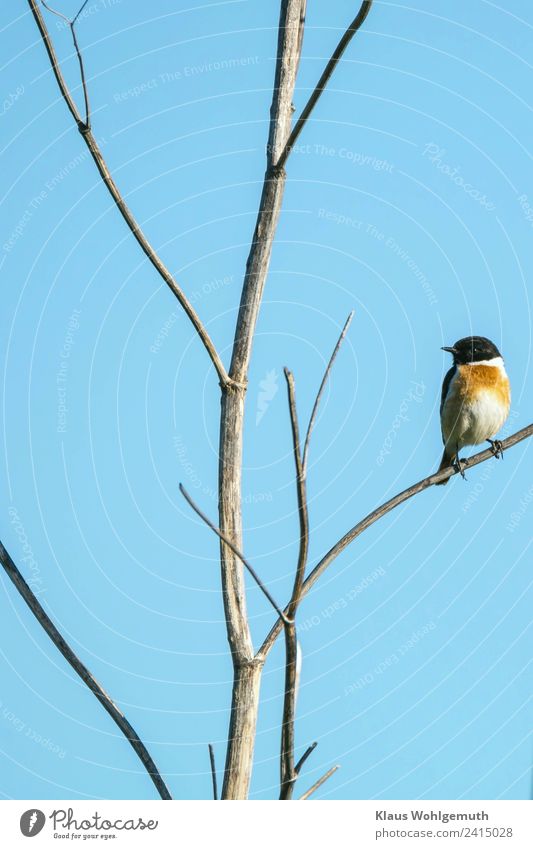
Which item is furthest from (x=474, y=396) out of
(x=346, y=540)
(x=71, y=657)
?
(x=71, y=657)

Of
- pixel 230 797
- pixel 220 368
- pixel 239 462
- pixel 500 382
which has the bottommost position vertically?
pixel 230 797

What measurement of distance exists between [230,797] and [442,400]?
5618 millimetres

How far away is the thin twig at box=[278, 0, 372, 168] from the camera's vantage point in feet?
10.9

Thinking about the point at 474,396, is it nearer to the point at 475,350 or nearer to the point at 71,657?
the point at 475,350

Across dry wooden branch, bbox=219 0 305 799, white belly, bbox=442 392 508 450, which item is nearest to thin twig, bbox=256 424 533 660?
dry wooden branch, bbox=219 0 305 799

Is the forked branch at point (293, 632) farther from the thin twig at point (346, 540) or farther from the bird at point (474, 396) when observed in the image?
the bird at point (474, 396)

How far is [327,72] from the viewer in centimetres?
340

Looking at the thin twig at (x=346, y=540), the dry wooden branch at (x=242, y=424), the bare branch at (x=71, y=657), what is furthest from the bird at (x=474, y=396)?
the bare branch at (x=71, y=657)

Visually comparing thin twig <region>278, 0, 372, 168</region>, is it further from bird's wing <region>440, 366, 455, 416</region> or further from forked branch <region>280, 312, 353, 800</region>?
bird's wing <region>440, 366, 455, 416</region>

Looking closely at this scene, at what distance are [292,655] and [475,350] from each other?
18.2 feet

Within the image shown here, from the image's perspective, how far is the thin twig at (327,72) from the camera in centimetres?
332
